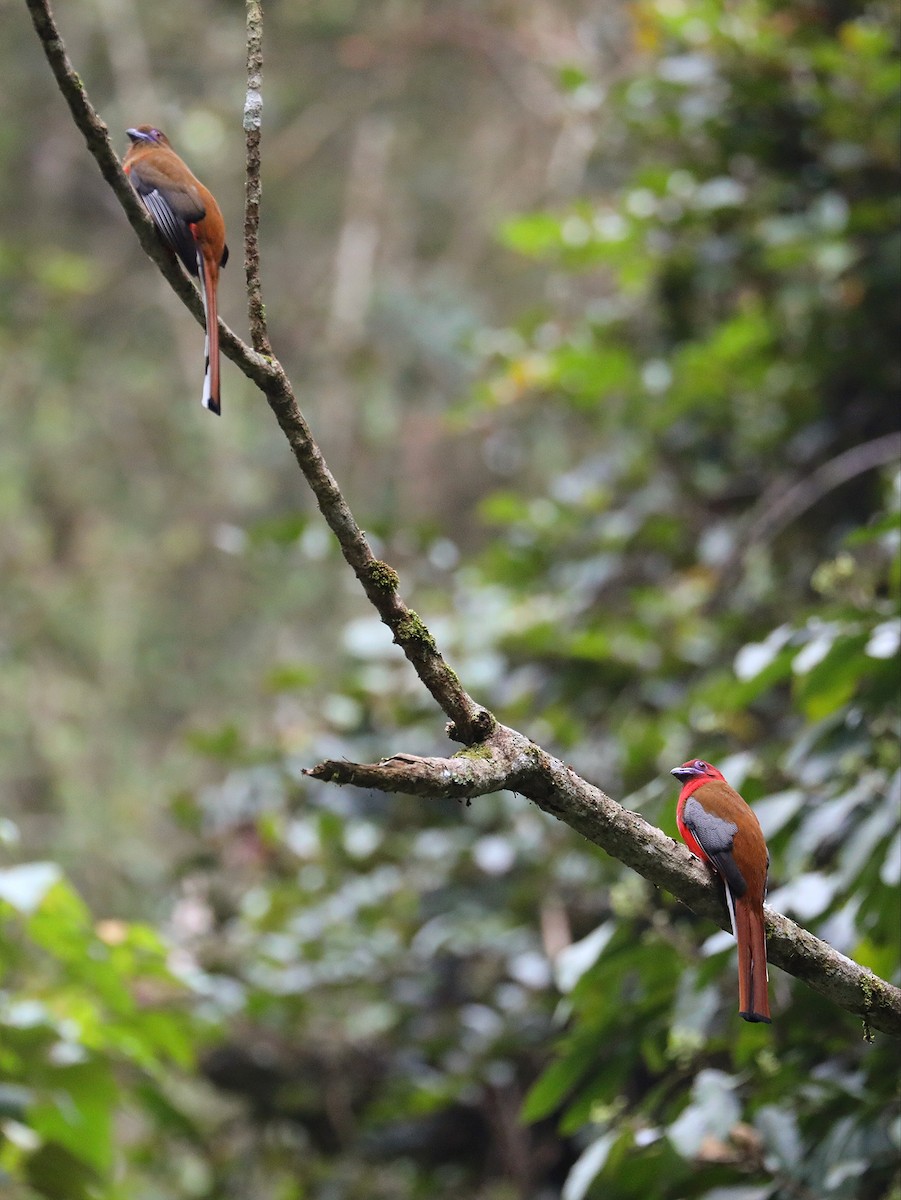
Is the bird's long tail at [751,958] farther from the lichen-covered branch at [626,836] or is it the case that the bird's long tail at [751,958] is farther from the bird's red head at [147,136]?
the bird's red head at [147,136]

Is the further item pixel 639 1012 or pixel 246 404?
pixel 246 404

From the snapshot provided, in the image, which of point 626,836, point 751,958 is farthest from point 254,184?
point 751,958

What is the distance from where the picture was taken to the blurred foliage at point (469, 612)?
2.24 metres

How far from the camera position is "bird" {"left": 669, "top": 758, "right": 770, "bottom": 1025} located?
1230mm

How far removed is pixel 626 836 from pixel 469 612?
9.92ft

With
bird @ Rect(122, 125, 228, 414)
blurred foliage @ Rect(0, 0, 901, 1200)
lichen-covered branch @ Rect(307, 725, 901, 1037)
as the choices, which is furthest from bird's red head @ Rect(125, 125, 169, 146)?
blurred foliage @ Rect(0, 0, 901, 1200)

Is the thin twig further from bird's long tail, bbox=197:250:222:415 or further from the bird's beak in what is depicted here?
the bird's beak

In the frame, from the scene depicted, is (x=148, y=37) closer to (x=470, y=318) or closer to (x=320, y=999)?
(x=470, y=318)

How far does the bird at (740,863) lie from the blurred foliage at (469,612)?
0.57 m

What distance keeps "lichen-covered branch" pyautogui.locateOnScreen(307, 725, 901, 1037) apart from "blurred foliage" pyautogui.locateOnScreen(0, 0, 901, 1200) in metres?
0.48

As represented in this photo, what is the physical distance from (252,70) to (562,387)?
3256mm

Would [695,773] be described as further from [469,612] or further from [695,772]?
[469,612]

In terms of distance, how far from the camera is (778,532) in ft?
13.2

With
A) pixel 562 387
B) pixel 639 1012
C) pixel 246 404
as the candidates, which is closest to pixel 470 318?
pixel 246 404
